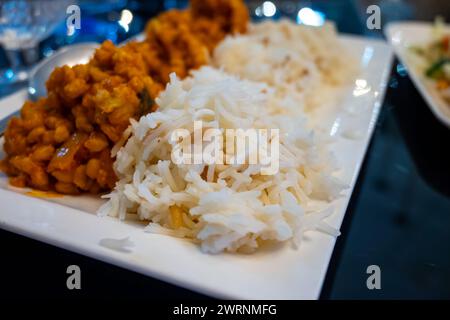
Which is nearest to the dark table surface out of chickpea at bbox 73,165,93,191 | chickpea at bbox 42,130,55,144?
chickpea at bbox 73,165,93,191

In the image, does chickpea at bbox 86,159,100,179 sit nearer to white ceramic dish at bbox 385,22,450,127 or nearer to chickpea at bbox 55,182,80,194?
chickpea at bbox 55,182,80,194

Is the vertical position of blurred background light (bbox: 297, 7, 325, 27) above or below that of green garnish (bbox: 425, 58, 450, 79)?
above

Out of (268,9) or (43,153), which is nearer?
(43,153)

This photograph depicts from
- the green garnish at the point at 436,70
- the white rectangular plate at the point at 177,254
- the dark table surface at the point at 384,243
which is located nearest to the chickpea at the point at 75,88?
the white rectangular plate at the point at 177,254

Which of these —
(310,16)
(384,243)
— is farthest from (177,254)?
(310,16)

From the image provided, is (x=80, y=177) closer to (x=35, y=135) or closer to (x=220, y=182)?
(x=35, y=135)

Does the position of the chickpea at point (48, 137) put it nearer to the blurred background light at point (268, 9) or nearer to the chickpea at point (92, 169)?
the chickpea at point (92, 169)

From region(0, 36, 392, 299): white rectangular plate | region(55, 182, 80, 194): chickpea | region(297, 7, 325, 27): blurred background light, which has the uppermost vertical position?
region(297, 7, 325, 27): blurred background light
